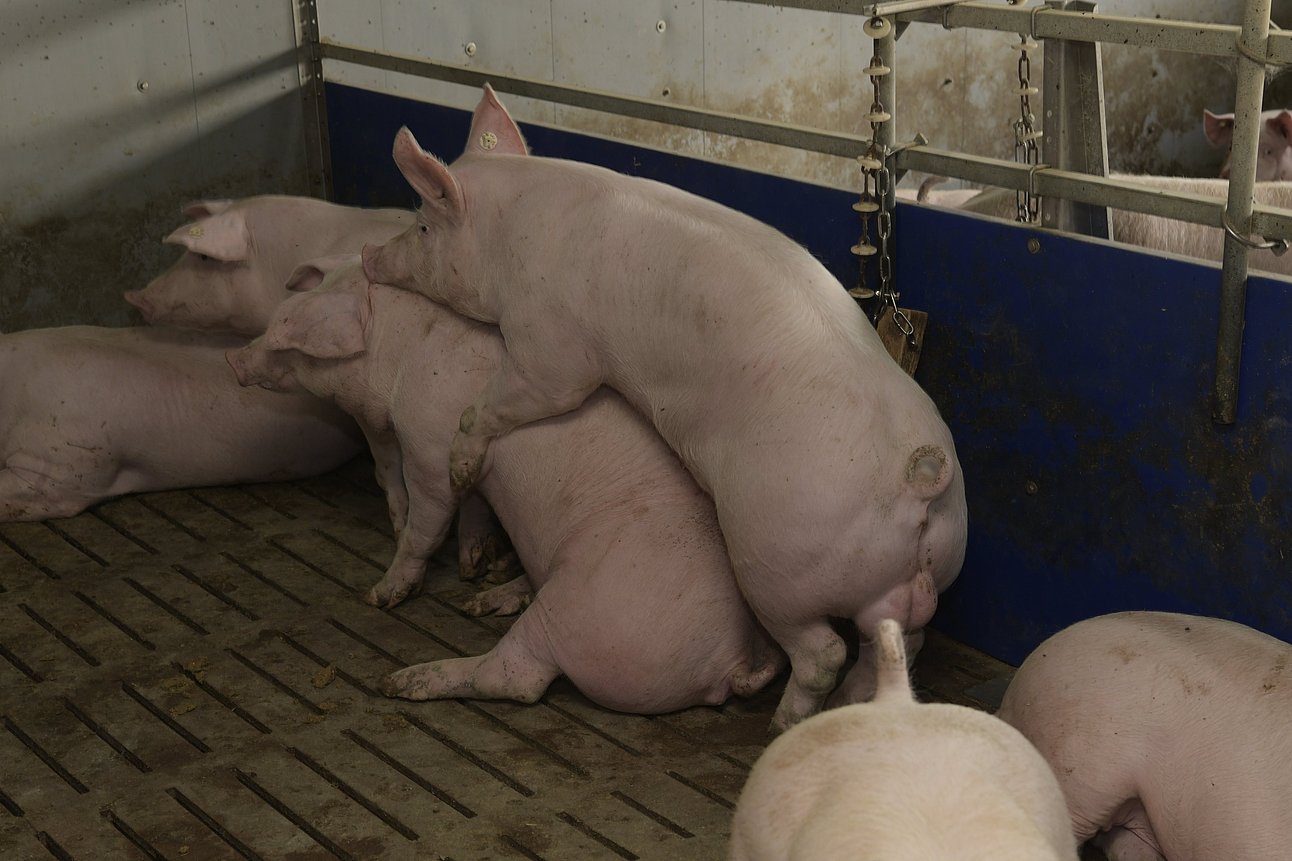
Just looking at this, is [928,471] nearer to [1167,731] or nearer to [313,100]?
[1167,731]

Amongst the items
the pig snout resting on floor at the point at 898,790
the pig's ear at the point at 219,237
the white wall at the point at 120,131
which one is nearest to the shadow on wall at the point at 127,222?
the white wall at the point at 120,131

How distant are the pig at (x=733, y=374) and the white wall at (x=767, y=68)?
2221 mm

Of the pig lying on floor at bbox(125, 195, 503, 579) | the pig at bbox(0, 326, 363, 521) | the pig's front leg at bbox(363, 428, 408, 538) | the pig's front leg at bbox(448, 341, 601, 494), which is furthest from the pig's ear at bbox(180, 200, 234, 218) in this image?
the pig's front leg at bbox(448, 341, 601, 494)

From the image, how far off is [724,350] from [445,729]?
3.71ft

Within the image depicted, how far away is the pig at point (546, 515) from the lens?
12.5 feet

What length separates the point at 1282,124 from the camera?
20.0ft

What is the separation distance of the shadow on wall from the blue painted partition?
2438 millimetres

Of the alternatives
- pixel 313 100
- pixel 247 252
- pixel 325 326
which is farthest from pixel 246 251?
pixel 313 100

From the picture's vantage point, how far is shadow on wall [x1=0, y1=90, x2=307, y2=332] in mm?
5867

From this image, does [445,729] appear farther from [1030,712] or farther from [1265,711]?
[1265,711]

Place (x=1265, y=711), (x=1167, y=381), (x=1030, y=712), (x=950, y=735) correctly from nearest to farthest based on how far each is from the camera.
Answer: (x=950, y=735) → (x=1265, y=711) → (x=1030, y=712) → (x=1167, y=381)

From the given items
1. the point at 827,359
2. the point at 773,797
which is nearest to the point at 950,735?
the point at 773,797

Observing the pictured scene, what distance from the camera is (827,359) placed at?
3561 mm

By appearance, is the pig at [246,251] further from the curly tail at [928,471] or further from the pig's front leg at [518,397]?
the curly tail at [928,471]
